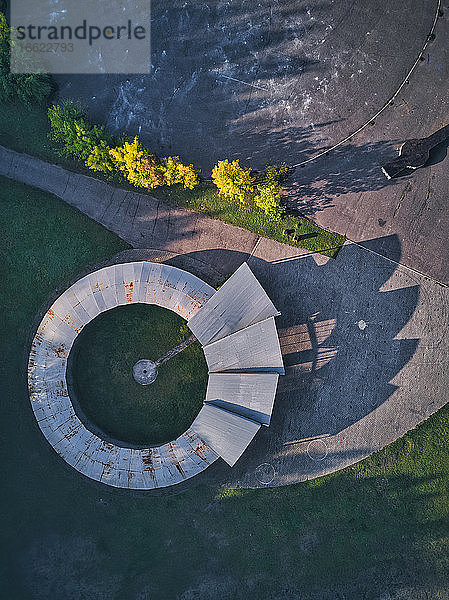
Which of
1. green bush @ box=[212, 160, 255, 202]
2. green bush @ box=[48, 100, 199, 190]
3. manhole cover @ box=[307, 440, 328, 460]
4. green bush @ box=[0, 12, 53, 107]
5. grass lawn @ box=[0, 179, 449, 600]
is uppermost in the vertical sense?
green bush @ box=[0, 12, 53, 107]

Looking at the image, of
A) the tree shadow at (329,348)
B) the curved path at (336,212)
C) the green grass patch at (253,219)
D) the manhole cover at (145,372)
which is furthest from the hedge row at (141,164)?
the manhole cover at (145,372)

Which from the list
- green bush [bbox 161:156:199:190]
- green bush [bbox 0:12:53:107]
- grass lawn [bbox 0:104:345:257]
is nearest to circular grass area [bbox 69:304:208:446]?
grass lawn [bbox 0:104:345:257]

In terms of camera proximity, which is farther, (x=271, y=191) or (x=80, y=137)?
(x=271, y=191)

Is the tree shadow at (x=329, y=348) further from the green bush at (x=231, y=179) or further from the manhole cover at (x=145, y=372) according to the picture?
the manhole cover at (x=145, y=372)

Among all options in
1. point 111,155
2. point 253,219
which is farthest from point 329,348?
point 111,155

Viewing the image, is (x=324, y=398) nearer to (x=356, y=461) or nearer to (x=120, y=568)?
(x=356, y=461)

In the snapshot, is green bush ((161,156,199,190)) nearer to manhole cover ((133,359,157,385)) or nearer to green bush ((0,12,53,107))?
green bush ((0,12,53,107))

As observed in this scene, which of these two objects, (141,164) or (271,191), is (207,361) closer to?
(271,191)

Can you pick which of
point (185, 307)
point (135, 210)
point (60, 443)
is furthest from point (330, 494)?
point (135, 210)
